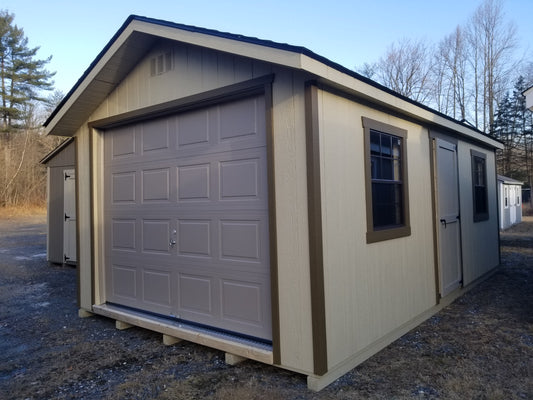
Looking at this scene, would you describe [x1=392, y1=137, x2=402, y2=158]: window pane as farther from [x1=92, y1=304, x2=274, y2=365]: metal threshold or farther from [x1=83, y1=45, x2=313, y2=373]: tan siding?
[x1=92, y1=304, x2=274, y2=365]: metal threshold

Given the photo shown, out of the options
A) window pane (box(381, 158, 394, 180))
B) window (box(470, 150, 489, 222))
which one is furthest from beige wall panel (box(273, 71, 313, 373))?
window (box(470, 150, 489, 222))

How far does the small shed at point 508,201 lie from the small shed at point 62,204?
16.4 meters

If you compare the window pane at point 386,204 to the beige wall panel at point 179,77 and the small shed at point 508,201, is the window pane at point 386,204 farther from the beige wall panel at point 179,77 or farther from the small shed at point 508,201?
the small shed at point 508,201

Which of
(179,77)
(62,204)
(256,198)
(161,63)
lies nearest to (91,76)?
(161,63)

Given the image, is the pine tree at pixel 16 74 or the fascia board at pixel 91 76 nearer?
the fascia board at pixel 91 76

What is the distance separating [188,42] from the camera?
12.3 ft

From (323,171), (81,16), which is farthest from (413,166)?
(81,16)

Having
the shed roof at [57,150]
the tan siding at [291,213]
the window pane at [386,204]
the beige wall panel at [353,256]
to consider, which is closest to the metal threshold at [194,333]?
the tan siding at [291,213]

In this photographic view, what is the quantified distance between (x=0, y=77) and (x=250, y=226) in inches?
1218

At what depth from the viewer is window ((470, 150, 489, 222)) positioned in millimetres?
7075

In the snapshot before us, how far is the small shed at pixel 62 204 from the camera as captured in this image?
9.38 metres

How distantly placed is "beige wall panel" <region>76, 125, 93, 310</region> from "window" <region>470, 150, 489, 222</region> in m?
6.24

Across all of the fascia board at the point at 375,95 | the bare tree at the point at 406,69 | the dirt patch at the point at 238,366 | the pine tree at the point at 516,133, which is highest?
the bare tree at the point at 406,69

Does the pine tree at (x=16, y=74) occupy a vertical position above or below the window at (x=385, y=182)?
above
